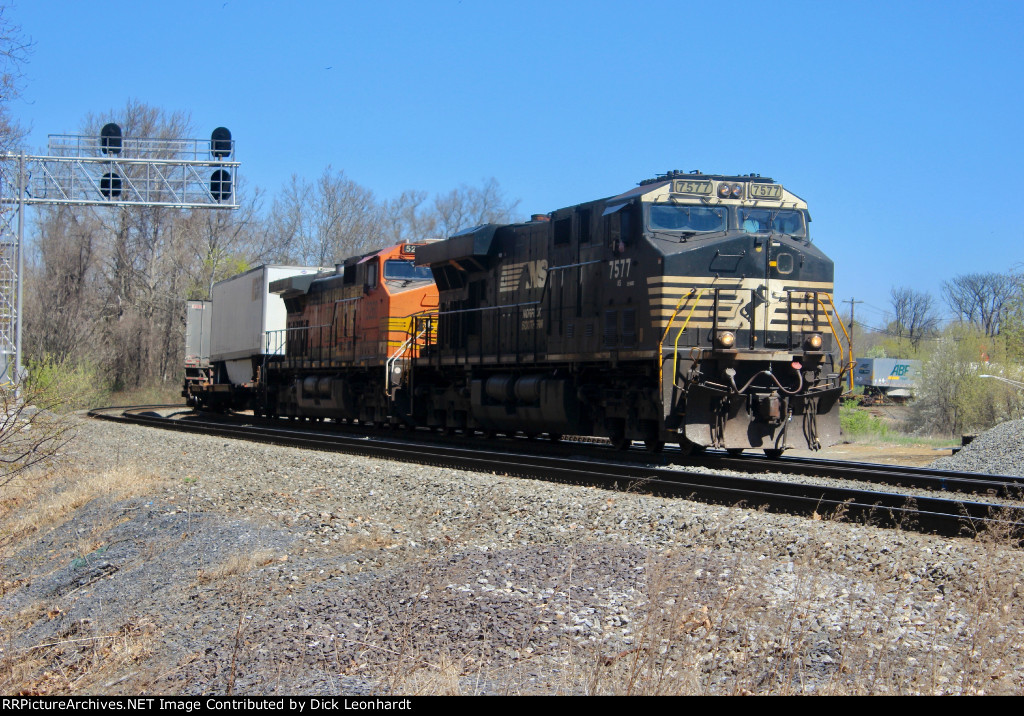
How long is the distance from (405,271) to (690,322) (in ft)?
A: 31.2

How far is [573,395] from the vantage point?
1398 centimetres

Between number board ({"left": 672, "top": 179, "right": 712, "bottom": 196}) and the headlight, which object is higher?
number board ({"left": 672, "top": 179, "right": 712, "bottom": 196})

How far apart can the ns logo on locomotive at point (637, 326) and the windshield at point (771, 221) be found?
0.02 metres

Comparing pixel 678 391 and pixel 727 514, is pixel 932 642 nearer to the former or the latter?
pixel 727 514

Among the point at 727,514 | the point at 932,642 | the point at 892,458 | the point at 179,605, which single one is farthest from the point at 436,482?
the point at 892,458

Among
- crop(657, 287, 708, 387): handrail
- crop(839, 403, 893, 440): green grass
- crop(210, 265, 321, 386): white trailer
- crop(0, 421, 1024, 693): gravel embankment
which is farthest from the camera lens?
crop(839, 403, 893, 440): green grass

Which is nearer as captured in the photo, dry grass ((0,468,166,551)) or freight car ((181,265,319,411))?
dry grass ((0,468,166,551))

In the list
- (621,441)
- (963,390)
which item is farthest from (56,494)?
(963,390)

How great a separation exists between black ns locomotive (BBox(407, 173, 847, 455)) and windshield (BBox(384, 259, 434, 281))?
5.90 metres

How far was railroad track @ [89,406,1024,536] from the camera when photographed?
24.4ft

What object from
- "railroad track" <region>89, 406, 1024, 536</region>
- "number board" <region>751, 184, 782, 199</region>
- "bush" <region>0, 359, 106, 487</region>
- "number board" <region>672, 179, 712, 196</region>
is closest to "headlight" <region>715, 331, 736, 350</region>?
"railroad track" <region>89, 406, 1024, 536</region>

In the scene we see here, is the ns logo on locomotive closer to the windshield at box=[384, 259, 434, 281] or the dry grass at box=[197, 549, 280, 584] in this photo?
the windshield at box=[384, 259, 434, 281]

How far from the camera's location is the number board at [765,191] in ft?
41.4

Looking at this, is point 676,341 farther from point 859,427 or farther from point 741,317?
point 859,427
